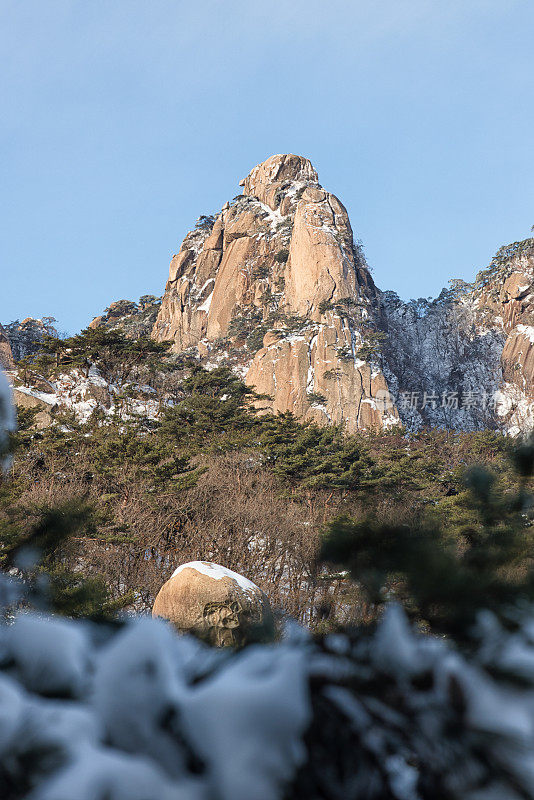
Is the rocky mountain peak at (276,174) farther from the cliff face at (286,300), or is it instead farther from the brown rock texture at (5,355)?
the brown rock texture at (5,355)

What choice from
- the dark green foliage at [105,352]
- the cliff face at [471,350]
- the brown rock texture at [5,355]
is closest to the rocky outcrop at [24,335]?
the brown rock texture at [5,355]

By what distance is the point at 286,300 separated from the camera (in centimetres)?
3844

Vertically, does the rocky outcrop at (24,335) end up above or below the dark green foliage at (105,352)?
above

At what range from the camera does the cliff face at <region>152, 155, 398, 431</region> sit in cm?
3259

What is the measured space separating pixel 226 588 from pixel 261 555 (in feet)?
17.5

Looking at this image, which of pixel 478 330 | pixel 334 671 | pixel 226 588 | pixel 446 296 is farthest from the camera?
pixel 446 296

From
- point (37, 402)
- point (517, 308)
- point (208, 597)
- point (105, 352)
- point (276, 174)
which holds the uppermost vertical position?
point (276, 174)

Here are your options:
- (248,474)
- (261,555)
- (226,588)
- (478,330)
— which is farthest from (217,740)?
(478,330)

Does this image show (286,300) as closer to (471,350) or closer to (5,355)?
(471,350)

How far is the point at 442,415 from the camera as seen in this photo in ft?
134

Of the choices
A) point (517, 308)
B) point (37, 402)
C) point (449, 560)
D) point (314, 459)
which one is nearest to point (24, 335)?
point (37, 402)

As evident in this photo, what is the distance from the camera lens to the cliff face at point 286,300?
107 ft

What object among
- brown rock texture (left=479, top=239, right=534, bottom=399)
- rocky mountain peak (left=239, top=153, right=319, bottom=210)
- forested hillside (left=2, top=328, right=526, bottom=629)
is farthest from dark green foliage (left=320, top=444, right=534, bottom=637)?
rocky mountain peak (left=239, top=153, right=319, bottom=210)

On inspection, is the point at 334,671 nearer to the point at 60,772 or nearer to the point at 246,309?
the point at 60,772
